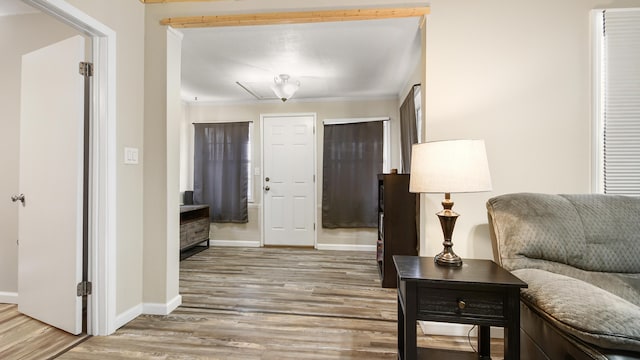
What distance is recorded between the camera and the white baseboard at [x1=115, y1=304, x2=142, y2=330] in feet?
6.44

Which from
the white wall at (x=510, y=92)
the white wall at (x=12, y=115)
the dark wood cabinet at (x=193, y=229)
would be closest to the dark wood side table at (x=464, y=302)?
the white wall at (x=510, y=92)

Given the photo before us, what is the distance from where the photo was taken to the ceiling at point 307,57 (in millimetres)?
2350

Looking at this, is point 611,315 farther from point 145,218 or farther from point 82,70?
point 82,70

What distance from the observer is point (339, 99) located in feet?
13.8

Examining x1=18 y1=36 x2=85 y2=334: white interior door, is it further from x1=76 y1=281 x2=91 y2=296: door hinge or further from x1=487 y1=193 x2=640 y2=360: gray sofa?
x1=487 y1=193 x2=640 y2=360: gray sofa

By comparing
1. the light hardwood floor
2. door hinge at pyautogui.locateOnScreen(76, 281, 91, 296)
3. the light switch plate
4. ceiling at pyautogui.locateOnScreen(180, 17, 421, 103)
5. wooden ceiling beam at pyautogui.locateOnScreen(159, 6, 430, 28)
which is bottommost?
the light hardwood floor

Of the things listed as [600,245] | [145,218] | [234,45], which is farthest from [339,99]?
[600,245]

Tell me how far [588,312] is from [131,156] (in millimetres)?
2585

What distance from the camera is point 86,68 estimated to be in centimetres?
187

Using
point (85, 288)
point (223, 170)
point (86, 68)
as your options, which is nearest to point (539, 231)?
point (85, 288)

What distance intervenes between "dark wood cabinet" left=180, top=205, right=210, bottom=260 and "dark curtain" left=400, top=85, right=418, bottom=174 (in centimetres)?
286

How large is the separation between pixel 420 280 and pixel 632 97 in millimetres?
1948

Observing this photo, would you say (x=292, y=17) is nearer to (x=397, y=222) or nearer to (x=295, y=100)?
(x=397, y=222)

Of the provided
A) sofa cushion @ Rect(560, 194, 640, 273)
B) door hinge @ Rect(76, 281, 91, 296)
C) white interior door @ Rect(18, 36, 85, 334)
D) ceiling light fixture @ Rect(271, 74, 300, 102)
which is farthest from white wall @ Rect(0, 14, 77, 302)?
sofa cushion @ Rect(560, 194, 640, 273)
